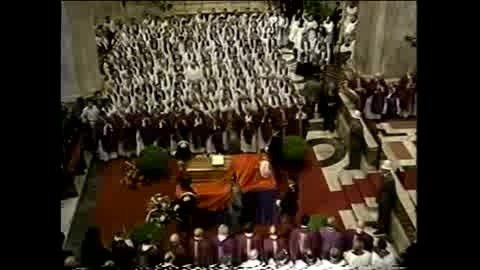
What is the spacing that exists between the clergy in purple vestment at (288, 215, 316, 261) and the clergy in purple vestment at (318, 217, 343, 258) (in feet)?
0.40

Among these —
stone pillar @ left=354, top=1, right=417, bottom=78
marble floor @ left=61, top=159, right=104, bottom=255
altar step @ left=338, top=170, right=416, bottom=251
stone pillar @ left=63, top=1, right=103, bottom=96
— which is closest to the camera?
altar step @ left=338, top=170, right=416, bottom=251

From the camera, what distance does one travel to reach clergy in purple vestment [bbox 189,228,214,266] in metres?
12.0

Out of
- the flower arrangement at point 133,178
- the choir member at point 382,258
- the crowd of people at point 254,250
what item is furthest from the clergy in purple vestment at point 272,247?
the flower arrangement at point 133,178

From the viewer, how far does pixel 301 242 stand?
12117mm

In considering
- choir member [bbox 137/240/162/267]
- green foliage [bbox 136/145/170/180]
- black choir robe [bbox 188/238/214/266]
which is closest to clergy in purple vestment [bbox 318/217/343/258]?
black choir robe [bbox 188/238/214/266]

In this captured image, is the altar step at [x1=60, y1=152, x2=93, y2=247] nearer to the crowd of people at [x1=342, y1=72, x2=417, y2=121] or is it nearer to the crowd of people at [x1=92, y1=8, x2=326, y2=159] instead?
A: the crowd of people at [x1=92, y1=8, x2=326, y2=159]

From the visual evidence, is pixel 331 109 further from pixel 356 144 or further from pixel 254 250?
pixel 254 250

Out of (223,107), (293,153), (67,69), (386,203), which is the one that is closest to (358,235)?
(386,203)

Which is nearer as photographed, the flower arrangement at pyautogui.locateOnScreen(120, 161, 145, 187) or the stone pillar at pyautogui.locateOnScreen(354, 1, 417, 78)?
the flower arrangement at pyautogui.locateOnScreen(120, 161, 145, 187)

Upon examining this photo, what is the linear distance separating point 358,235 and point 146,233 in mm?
2861

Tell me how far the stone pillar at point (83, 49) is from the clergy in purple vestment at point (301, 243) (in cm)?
583

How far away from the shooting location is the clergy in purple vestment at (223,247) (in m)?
12.1
